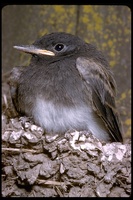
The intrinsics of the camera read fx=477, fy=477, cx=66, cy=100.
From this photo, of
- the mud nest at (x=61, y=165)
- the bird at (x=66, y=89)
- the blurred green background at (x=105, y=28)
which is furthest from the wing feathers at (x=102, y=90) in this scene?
the blurred green background at (x=105, y=28)

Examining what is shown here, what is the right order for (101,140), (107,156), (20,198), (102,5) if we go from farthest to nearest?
1. (102,5)
2. (101,140)
3. (107,156)
4. (20,198)

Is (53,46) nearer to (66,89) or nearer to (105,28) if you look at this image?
(66,89)

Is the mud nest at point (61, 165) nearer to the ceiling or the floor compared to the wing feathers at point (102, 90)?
nearer to the floor

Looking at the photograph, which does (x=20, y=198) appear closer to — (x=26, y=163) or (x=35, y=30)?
(x=26, y=163)

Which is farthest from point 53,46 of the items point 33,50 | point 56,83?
point 56,83

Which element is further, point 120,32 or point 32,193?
point 120,32

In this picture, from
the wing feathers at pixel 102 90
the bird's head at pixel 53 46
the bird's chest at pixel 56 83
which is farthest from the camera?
the bird's head at pixel 53 46

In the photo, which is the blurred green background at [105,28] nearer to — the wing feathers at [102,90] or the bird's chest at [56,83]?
the wing feathers at [102,90]

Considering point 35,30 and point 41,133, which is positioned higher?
point 35,30

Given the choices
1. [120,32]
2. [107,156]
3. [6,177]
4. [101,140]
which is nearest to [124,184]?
[107,156]
